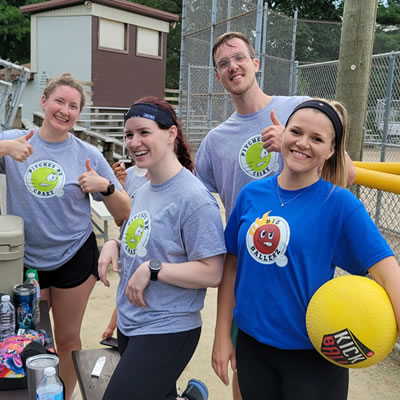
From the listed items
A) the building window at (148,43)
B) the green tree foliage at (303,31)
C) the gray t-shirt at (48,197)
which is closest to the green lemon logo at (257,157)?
the gray t-shirt at (48,197)

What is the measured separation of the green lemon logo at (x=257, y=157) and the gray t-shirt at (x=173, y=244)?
50 cm

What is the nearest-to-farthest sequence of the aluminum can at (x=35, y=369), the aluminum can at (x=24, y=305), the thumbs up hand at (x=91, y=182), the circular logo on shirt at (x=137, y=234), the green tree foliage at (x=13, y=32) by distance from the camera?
the aluminum can at (x=35, y=369)
the circular logo on shirt at (x=137, y=234)
the aluminum can at (x=24, y=305)
the thumbs up hand at (x=91, y=182)
the green tree foliage at (x=13, y=32)

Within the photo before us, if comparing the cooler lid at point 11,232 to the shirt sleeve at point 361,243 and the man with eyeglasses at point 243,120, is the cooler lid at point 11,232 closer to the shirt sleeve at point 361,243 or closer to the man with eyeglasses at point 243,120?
the man with eyeglasses at point 243,120

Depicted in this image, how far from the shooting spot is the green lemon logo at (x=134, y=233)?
2034 millimetres

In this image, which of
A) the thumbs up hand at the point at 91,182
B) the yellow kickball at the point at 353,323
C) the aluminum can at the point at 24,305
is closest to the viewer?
the yellow kickball at the point at 353,323

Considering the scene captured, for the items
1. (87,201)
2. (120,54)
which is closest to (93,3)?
(120,54)

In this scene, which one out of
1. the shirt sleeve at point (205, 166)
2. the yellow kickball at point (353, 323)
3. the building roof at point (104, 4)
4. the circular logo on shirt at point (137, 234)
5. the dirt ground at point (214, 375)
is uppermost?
the building roof at point (104, 4)

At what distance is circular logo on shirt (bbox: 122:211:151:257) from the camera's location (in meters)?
2.01

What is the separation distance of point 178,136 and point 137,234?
0.54 meters

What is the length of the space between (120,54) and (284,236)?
17848mm

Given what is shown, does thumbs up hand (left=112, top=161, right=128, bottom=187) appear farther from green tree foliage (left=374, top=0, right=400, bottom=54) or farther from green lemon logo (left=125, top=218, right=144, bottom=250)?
green tree foliage (left=374, top=0, right=400, bottom=54)

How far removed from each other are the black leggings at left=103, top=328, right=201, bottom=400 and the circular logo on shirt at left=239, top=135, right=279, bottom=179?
0.92 m

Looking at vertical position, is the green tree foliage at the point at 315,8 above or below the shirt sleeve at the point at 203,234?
above

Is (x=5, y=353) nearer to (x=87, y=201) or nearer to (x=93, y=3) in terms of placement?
(x=87, y=201)
